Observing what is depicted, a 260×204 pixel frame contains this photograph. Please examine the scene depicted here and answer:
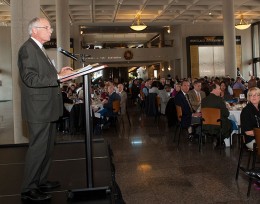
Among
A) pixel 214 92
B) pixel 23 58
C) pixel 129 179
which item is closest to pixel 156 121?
pixel 214 92

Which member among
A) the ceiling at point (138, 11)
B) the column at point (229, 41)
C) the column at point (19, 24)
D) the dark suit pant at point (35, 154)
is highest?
the ceiling at point (138, 11)

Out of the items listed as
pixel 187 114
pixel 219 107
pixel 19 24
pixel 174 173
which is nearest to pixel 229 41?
pixel 187 114

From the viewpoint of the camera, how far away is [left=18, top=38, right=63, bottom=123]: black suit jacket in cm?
286

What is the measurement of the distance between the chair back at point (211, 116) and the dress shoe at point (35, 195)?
150 inches

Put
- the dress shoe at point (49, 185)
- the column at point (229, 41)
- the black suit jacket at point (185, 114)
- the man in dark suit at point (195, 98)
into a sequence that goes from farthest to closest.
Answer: the column at point (229, 41), the man in dark suit at point (195, 98), the black suit jacket at point (185, 114), the dress shoe at point (49, 185)

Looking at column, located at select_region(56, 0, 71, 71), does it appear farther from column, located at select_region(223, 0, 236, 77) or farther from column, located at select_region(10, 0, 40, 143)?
column, located at select_region(10, 0, 40, 143)

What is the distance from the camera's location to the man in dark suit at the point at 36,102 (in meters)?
2.90

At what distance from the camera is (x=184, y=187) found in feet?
14.0

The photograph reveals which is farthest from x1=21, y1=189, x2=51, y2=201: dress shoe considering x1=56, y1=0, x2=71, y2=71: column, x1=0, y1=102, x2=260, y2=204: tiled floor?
x1=56, y1=0, x2=71, y2=71: column

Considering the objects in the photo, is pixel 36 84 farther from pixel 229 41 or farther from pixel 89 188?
pixel 229 41

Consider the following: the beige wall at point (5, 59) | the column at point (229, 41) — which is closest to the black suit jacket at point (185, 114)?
the column at point (229, 41)

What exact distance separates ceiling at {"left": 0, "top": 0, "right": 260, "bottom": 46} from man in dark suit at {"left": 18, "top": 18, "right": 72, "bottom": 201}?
48.8ft

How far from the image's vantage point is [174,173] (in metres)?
4.91

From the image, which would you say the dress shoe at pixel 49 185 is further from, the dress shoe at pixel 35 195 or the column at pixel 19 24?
the column at pixel 19 24
